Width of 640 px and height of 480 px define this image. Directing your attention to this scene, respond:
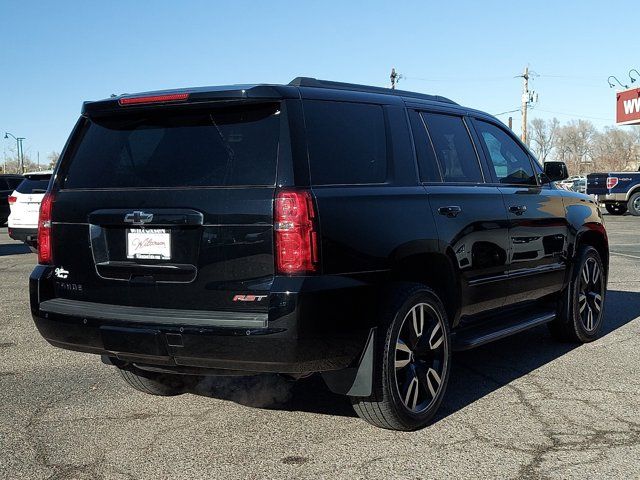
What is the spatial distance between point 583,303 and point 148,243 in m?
4.20

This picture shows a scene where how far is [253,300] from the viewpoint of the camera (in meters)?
3.70

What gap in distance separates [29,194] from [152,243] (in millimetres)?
12044

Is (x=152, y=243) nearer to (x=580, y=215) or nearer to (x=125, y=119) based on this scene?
(x=125, y=119)

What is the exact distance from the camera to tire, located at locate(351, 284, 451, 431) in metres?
4.09

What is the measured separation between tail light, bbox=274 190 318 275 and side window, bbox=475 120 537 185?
2.39m

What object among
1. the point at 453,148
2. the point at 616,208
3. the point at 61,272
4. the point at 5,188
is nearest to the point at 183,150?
the point at 61,272

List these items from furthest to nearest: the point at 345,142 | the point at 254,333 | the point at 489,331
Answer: the point at 489,331, the point at 345,142, the point at 254,333

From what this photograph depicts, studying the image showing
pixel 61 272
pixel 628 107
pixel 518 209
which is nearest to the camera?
pixel 61 272

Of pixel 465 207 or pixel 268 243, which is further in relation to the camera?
pixel 465 207

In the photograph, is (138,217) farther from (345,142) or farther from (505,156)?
(505,156)

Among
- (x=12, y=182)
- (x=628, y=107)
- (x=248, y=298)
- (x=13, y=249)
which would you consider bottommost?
(x=13, y=249)

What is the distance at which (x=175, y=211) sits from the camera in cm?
386

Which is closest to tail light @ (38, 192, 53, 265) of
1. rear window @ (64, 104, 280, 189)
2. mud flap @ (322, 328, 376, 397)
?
rear window @ (64, 104, 280, 189)

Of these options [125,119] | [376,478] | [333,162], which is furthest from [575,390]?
[125,119]
